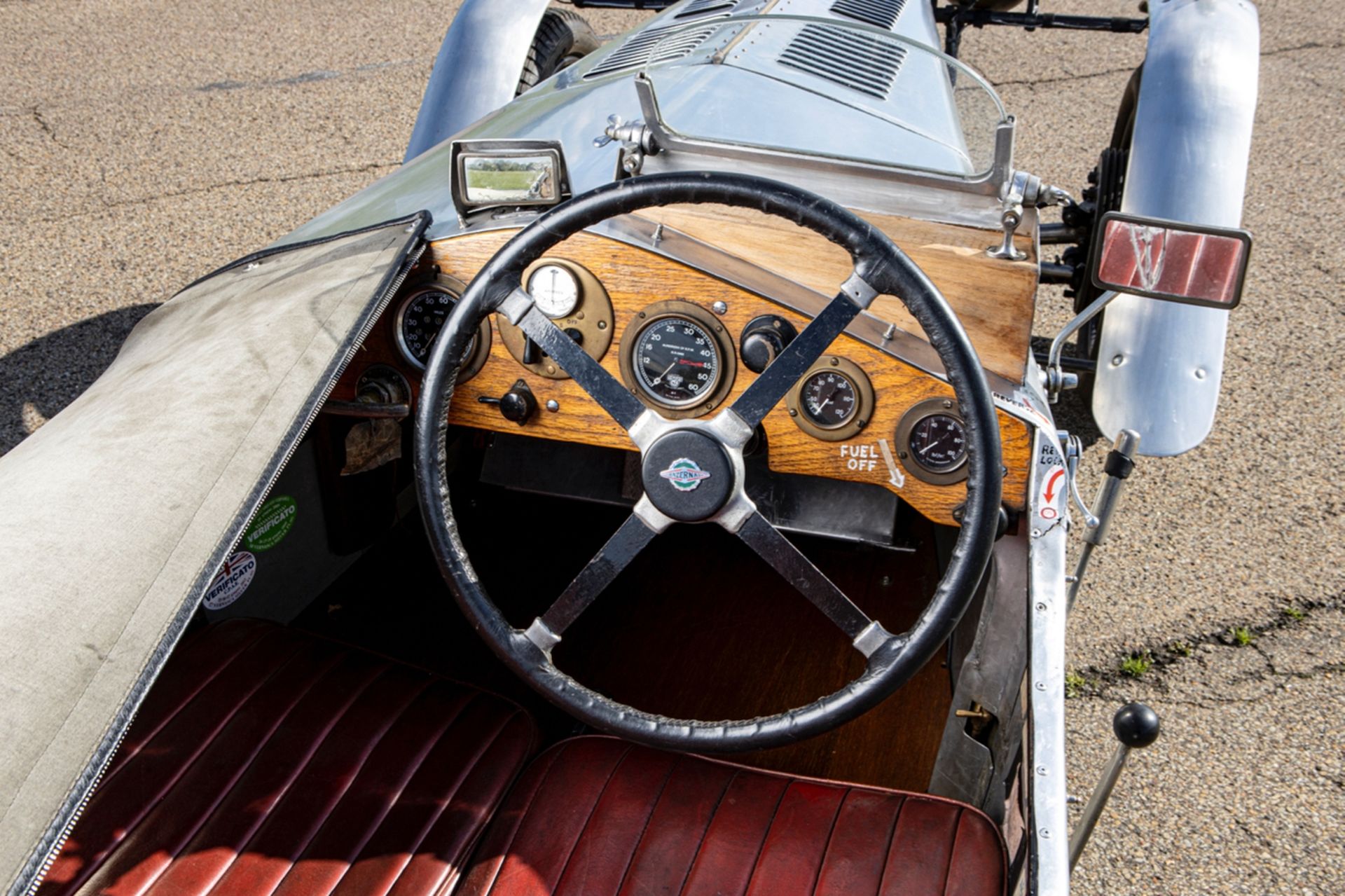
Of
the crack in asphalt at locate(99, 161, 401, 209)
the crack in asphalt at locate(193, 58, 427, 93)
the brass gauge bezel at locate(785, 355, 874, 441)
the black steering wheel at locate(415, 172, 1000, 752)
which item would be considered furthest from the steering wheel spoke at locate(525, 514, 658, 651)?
the crack in asphalt at locate(193, 58, 427, 93)

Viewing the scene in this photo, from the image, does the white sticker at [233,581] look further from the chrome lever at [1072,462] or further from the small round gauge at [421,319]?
the chrome lever at [1072,462]

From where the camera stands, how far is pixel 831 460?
1.93 m

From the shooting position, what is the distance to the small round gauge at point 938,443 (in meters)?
1.82

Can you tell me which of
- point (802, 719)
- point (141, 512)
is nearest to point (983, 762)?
point (802, 719)

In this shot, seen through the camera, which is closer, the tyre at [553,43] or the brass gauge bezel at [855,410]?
the brass gauge bezel at [855,410]

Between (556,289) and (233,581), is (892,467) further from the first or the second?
(233,581)

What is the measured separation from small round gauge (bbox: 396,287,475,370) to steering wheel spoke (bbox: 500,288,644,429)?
0.44 m

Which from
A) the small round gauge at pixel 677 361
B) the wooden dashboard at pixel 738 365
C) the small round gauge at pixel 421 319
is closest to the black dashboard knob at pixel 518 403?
the wooden dashboard at pixel 738 365

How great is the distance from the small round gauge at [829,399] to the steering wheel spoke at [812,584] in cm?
38

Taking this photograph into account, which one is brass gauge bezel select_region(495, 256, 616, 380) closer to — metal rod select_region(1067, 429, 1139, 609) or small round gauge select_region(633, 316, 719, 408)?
small round gauge select_region(633, 316, 719, 408)

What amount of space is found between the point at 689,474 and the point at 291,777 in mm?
946

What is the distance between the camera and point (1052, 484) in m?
1.73

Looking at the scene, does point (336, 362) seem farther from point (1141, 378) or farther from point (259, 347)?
point (1141, 378)

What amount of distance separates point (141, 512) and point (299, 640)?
719 mm
